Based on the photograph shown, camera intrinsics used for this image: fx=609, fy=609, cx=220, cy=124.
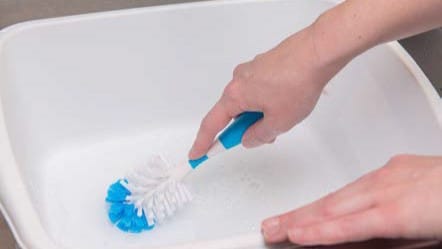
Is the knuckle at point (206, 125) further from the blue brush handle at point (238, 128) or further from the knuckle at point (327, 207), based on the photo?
the knuckle at point (327, 207)

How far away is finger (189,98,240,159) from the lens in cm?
72

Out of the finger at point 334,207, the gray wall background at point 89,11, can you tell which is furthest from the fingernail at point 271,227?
the gray wall background at point 89,11

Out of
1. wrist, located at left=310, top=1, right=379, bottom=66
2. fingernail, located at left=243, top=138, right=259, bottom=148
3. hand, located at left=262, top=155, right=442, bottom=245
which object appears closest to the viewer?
hand, located at left=262, top=155, right=442, bottom=245

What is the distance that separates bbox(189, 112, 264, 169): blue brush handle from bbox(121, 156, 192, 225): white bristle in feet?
0.33

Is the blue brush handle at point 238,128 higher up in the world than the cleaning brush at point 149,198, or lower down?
higher up

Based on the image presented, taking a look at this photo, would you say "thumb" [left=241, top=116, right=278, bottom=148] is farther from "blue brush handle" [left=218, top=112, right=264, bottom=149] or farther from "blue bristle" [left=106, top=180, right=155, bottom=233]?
"blue bristle" [left=106, top=180, right=155, bottom=233]

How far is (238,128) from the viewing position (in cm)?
74

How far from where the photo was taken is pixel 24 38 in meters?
0.81

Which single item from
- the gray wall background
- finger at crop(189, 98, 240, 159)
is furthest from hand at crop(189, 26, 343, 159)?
the gray wall background

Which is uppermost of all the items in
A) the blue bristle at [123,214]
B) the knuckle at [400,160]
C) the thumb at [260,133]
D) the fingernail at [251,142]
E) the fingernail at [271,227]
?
the knuckle at [400,160]

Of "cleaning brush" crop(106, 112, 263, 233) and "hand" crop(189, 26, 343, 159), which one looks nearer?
"hand" crop(189, 26, 343, 159)

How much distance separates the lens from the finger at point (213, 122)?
0.72m

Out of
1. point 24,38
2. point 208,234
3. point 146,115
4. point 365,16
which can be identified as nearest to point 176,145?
point 146,115

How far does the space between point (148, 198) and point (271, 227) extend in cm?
29
